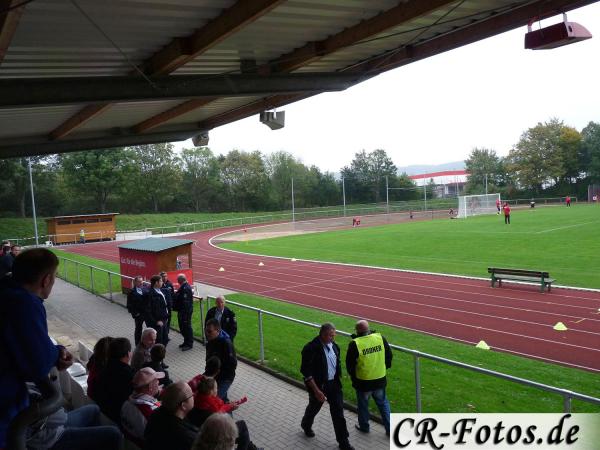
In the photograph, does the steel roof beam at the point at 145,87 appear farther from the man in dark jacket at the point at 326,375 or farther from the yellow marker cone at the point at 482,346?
the yellow marker cone at the point at 482,346

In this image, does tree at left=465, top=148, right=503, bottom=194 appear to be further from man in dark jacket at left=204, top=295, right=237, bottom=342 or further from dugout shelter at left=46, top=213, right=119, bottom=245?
man in dark jacket at left=204, top=295, right=237, bottom=342

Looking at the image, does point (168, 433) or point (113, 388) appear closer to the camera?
point (168, 433)

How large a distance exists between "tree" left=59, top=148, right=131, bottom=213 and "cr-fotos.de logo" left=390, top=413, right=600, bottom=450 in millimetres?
62544

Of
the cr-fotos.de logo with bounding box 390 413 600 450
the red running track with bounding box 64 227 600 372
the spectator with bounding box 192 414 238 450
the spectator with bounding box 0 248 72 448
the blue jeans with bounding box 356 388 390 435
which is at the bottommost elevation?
the red running track with bounding box 64 227 600 372

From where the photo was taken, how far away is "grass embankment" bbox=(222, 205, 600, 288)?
865 inches

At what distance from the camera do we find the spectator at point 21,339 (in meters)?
2.31

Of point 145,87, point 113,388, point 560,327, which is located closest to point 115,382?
point 113,388

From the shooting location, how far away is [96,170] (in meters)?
61.8

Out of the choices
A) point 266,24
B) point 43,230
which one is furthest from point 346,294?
point 43,230

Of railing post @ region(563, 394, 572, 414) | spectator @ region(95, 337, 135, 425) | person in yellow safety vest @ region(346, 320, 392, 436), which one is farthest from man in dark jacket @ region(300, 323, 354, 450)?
railing post @ region(563, 394, 572, 414)

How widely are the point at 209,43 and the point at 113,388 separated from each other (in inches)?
151

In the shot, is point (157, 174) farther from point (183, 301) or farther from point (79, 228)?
point (183, 301)

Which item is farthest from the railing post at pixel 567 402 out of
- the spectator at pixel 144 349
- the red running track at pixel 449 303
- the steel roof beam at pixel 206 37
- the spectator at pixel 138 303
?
the spectator at pixel 138 303

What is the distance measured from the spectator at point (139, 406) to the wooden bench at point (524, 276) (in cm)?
1517
